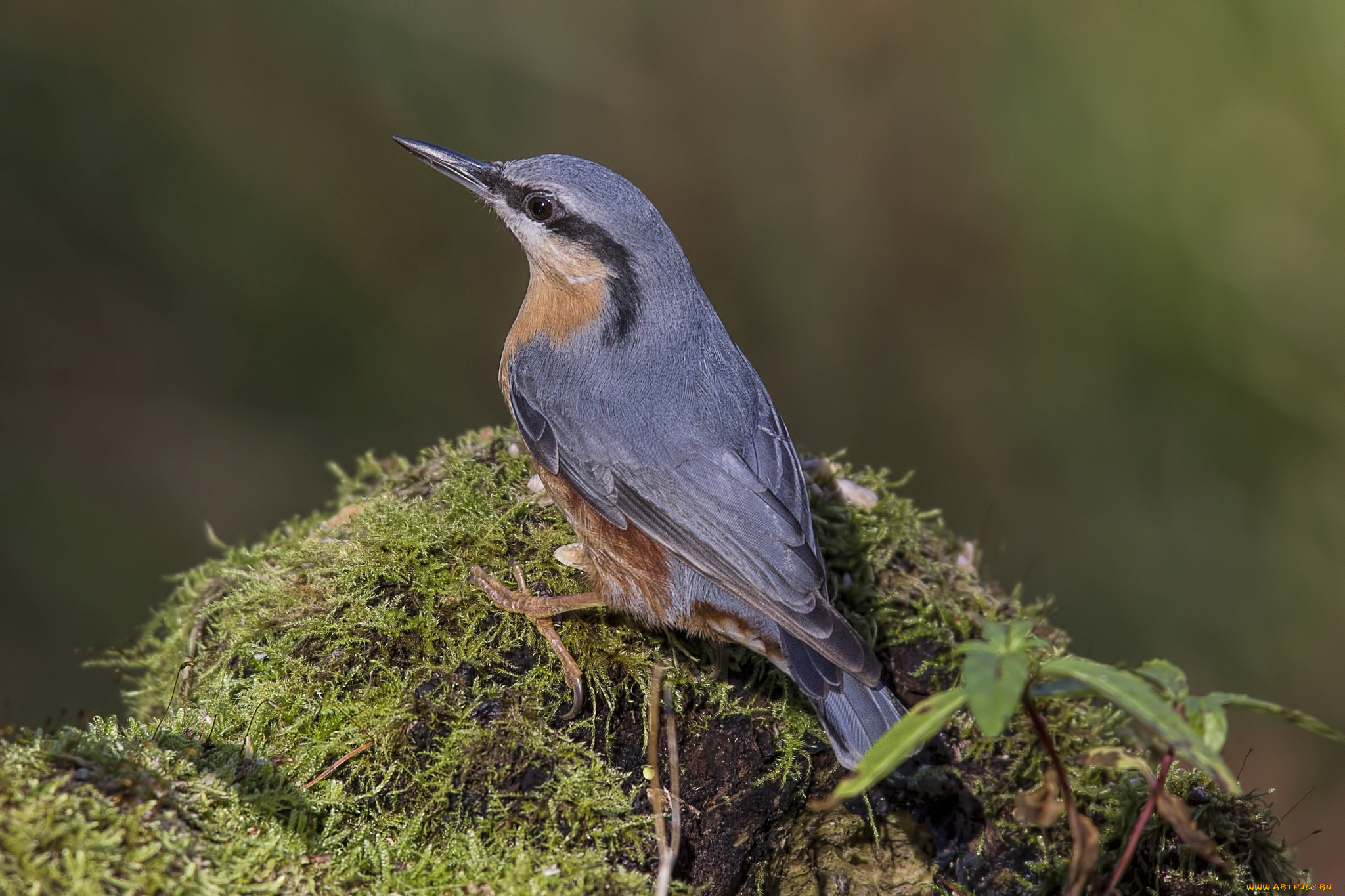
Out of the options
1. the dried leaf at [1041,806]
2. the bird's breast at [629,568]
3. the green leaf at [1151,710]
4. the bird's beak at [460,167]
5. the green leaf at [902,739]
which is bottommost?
the green leaf at [902,739]

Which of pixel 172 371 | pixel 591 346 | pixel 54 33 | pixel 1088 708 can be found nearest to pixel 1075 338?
pixel 1088 708

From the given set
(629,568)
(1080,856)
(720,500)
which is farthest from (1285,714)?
(629,568)

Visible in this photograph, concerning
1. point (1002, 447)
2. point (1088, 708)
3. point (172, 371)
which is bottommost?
point (1088, 708)

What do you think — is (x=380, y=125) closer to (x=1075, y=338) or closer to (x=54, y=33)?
(x=54, y=33)

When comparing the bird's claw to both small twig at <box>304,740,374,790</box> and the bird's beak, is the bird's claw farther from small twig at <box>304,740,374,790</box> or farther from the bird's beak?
the bird's beak

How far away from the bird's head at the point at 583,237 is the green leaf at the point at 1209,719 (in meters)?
2.21

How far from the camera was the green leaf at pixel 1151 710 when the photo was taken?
5.71 ft

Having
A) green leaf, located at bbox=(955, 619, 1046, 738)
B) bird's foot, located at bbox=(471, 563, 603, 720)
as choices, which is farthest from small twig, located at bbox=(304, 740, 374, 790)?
green leaf, located at bbox=(955, 619, 1046, 738)

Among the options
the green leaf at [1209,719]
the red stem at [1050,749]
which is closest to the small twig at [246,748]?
the red stem at [1050,749]

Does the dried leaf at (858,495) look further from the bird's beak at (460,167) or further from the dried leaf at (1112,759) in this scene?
the bird's beak at (460,167)

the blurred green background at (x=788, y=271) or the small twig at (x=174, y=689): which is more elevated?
the blurred green background at (x=788, y=271)

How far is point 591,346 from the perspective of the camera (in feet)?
11.5

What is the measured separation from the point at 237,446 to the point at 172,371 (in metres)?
0.70

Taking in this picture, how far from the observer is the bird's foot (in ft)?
9.36
